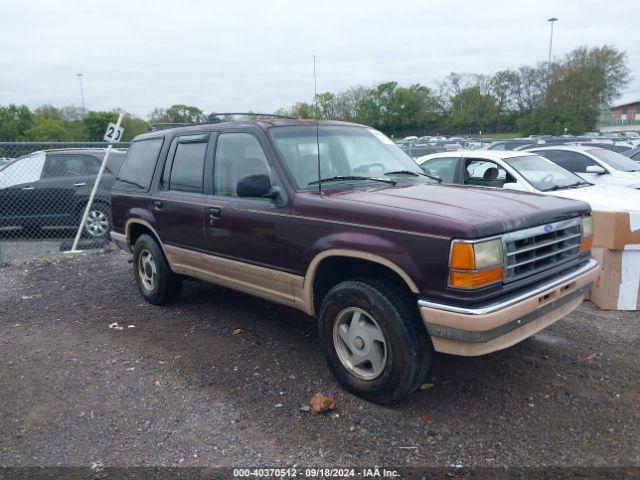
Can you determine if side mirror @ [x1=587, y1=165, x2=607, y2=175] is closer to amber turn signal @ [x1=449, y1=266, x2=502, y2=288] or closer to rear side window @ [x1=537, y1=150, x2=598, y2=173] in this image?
rear side window @ [x1=537, y1=150, x2=598, y2=173]

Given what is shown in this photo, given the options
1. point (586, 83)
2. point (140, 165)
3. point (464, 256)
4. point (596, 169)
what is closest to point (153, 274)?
point (140, 165)

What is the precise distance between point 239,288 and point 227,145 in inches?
49.7

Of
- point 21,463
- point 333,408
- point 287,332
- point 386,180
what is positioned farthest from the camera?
point 287,332

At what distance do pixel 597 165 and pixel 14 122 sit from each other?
204 feet

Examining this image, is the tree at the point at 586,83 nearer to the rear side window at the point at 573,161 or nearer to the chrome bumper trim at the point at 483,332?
the rear side window at the point at 573,161

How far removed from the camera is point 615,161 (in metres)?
9.70

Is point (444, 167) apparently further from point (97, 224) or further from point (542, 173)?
point (97, 224)

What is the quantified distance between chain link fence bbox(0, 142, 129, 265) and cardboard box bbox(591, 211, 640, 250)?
25.2 feet

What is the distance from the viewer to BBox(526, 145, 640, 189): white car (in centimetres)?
884

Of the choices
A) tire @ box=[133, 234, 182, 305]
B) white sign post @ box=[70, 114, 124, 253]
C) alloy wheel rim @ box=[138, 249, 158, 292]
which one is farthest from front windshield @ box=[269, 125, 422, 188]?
white sign post @ box=[70, 114, 124, 253]

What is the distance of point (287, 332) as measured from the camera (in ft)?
16.4

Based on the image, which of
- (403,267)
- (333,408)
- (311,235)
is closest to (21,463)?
(333,408)

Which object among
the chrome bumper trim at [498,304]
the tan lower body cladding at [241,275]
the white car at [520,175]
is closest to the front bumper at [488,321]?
the chrome bumper trim at [498,304]

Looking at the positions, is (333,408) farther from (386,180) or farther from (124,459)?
(386,180)
